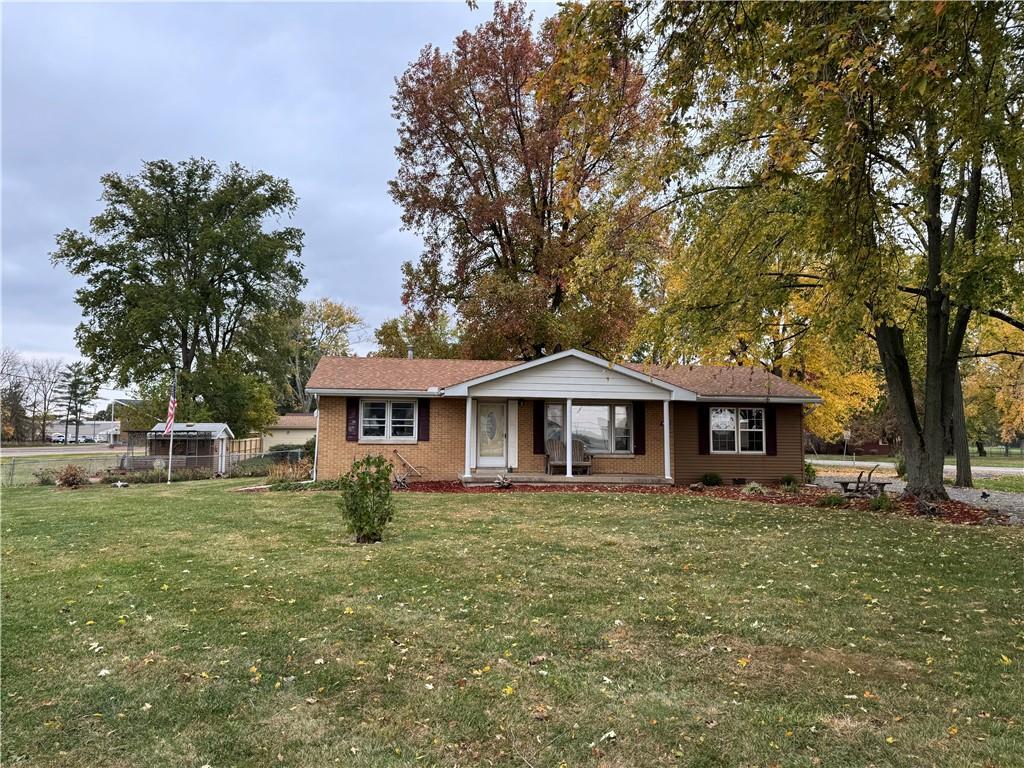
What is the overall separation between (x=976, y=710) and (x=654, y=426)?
1491 cm

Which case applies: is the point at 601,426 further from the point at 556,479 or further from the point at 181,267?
the point at 181,267

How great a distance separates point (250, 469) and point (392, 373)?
395 inches

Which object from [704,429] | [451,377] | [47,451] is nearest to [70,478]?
[451,377]

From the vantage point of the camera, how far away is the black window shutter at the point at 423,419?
690 inches

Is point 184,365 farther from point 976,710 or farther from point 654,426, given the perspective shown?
point 976,710

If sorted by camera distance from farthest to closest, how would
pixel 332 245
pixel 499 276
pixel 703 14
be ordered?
pixel 332 245
pixel 499 276
pixel 703 14

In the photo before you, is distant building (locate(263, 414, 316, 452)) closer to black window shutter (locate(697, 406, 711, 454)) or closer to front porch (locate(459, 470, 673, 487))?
front porch (locate(459, 470, 673, 487))

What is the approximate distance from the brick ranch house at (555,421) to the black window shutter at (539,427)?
0.03 metres

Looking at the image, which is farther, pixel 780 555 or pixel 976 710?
pixel 780 555

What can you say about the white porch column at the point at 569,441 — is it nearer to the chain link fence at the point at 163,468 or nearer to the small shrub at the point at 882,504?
the small shrub at the point at 882,504

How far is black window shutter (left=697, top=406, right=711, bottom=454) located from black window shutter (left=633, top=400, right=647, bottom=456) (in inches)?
74.9

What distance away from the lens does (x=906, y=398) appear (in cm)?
1341

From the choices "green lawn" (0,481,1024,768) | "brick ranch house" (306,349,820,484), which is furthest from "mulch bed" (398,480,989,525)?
"green lawn" (0,481,1024,768)

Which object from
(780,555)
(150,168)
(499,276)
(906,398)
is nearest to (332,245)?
(150,168)
